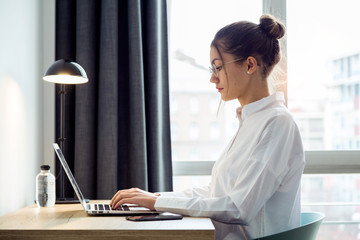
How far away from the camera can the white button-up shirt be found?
1359 mm

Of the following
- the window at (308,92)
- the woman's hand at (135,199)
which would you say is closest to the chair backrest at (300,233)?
the woman's hand at (135,199)

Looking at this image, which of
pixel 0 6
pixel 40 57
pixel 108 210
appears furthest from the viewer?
pixel 40 57

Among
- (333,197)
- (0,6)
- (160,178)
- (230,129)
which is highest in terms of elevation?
(0,6)

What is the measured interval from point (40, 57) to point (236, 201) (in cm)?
139

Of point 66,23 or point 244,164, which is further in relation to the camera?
point 66,23

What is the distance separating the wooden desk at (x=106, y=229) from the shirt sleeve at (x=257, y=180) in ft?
0.16

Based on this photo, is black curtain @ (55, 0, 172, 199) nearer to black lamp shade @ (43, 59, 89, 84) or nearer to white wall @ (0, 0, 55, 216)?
white wall @ (0, 0, 55, 216)

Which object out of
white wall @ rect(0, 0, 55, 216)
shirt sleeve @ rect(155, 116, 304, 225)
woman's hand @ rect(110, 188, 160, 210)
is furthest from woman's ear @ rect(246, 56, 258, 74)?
white wall @ rect(0, 0, 55, 216)

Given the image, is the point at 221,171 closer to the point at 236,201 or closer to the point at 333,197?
the point at 236,201

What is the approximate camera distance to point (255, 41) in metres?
1.62

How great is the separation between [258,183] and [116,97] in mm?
1134

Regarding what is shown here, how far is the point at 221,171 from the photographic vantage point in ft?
5.17

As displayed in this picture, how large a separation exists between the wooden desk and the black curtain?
2.77 ft

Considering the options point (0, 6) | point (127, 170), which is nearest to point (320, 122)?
point (127, 170)
